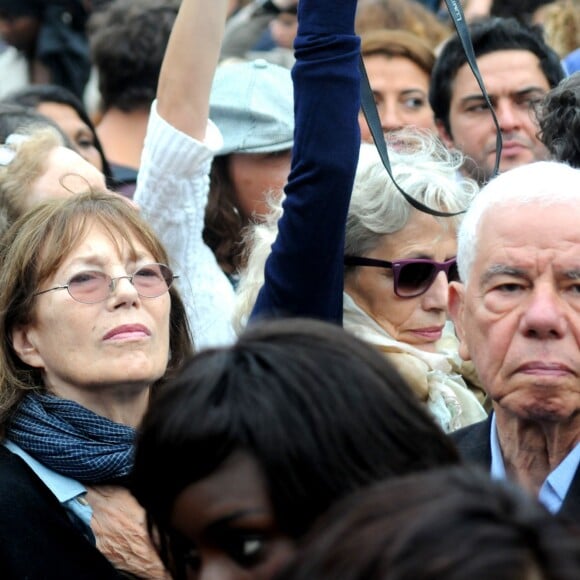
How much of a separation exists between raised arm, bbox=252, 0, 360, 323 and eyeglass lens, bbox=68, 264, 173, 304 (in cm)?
49

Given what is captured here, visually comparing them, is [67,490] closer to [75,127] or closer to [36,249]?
[36,249]

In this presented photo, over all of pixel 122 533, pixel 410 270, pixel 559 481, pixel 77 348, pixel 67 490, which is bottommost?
pixel 122 533

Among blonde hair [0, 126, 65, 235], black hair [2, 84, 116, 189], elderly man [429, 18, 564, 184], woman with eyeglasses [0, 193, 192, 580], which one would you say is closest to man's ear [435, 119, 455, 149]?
elderly man [429, 18, 564, 184]

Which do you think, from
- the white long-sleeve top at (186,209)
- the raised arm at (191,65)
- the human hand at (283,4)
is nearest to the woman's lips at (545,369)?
the white long-sleeve top at (186,209)

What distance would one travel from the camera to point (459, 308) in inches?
117

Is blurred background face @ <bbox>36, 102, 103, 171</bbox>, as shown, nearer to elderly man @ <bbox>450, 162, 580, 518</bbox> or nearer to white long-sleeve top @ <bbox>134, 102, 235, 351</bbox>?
white long-sleeve top @ <bbox>134, 102, 235, 351</bbox>

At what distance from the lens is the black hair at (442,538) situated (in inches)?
48.6

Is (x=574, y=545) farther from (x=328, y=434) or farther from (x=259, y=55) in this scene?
(x=259, y=55)

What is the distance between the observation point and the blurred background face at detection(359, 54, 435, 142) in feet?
18.2

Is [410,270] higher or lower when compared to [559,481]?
higher

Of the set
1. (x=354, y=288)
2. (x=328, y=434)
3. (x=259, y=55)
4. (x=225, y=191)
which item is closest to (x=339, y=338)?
(x=328, y=434)

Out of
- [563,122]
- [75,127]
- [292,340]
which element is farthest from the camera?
[75,127]

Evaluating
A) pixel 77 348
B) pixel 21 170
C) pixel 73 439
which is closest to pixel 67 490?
pixel 73 439

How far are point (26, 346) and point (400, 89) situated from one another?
2702 mm
